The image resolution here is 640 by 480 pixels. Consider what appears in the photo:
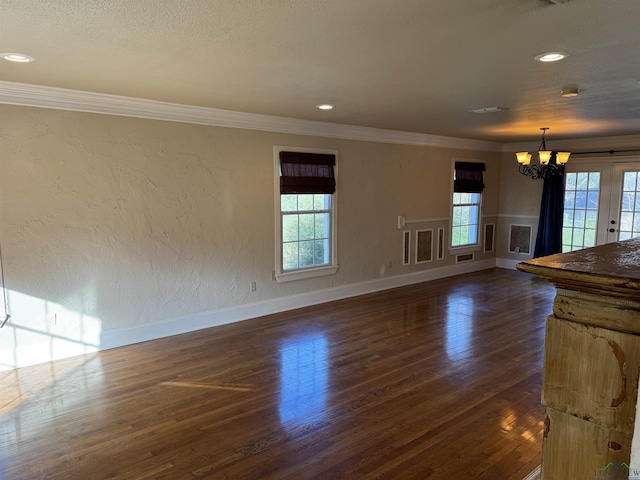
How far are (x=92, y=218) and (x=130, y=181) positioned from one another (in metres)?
0.51

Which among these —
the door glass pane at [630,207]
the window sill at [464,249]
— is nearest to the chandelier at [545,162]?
the door glass pane at [630,207]

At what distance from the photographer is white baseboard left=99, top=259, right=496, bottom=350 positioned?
4426 mm

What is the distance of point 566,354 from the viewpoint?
76 centimetres

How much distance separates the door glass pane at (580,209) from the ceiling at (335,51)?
349 cm

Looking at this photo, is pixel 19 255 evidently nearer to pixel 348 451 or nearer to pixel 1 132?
pixel 1 132

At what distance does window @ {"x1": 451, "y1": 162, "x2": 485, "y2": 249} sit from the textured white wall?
9.48 feet

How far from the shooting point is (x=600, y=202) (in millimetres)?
7371

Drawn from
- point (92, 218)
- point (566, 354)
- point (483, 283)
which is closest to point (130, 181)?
point (92, 218)

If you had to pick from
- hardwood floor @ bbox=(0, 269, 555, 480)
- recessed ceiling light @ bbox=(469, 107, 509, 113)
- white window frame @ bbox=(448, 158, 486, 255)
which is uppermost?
recessed ceiling light @ bbox=(469, 107, 509, 113)

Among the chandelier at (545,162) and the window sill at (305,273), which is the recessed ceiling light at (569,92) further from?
the window sill at (305,273)

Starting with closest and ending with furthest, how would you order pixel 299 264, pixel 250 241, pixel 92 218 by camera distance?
pixel 92 218, pixel 250 241, pixel 299 264

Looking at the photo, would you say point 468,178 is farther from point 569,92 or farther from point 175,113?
point 175,113

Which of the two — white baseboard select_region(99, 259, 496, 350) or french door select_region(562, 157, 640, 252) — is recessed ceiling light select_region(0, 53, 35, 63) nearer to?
white baseboard select_region(99, 259, 496, 350)

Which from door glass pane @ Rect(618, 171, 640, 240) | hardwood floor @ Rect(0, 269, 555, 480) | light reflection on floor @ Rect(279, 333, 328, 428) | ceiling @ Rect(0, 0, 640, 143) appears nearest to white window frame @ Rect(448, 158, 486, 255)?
door glass pane @ Rect(618, 171, 640, 240)
